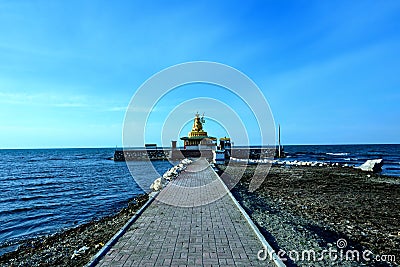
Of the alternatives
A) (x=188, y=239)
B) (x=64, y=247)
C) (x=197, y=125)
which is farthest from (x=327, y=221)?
(x=197, y=125)

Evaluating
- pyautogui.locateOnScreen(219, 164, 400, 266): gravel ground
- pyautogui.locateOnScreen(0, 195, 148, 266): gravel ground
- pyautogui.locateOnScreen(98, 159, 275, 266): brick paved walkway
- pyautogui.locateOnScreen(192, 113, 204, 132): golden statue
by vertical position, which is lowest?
pyautogui.locateOnScreen(0, 195, 148, 266): gravel ground

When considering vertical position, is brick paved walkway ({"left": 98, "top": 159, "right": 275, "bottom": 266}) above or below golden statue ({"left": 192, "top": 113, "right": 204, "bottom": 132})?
below

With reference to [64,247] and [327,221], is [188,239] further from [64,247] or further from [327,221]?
[327,221]

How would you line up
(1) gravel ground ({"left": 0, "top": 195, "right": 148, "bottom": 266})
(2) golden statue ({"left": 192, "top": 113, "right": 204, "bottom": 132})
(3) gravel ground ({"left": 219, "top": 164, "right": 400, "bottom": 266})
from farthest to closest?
(2) golden statue ({"left": 192, "top": 113, "right": 204, "bottom": 132}) → (1) gravel ground ({"left": 0, "top": 195, "right": 148, "bottom": 266}) → (3) gravel ground ({"left": 219, "top": 164, "right": 400, "bottom": 266})

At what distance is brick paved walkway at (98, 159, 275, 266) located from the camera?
4.95m

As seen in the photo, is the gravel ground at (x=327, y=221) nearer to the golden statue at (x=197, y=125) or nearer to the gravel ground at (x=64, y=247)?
the gravel ground at (x=64, y=247)

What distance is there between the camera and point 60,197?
1616 centimetres

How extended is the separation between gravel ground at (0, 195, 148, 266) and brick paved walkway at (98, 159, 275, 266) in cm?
80

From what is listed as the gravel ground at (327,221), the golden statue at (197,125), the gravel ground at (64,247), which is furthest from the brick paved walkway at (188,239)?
the golden statue at (197,125)

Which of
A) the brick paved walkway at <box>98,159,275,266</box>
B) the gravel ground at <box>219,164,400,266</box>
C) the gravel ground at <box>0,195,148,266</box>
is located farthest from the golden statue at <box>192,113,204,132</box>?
the gravel ground at <box>0,195,148,266</box>

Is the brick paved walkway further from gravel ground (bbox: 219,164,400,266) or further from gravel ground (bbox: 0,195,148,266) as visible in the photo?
gravel ground (bbox: 0,195,148,266)

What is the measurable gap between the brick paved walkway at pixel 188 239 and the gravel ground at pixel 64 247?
0.80 m

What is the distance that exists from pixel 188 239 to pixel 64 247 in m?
3.32

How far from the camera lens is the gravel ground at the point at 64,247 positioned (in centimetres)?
604
